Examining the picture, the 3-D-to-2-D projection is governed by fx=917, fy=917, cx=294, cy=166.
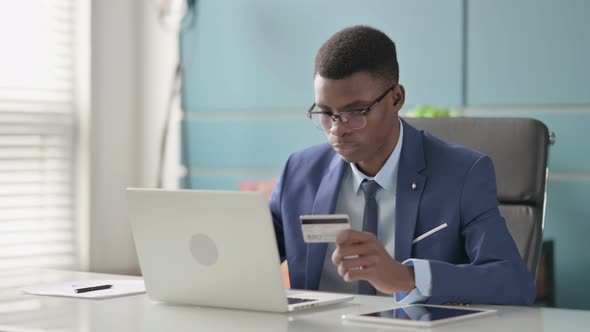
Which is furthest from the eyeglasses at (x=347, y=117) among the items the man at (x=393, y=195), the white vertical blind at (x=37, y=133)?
the white vertical blind at (x=37, y=133)

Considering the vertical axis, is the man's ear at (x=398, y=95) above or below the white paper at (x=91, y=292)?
above

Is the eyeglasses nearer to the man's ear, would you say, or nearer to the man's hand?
the man's ear

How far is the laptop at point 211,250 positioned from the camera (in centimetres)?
163

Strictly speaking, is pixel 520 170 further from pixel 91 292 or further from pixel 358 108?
pixel 91 292

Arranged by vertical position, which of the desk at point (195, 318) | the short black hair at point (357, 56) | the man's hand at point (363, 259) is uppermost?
the short black hair at point (357, 56)

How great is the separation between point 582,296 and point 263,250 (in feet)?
7.52

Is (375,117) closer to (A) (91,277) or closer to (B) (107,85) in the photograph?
(A) (91,277)

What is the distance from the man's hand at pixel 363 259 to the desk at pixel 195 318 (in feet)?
0.28

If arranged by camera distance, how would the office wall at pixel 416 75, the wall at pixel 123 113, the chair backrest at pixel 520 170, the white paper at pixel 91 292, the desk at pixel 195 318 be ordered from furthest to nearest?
the wall at pixel 123 113 < the office wall at pixel 416 75 < the chair backrest at pixel 520 170 < the white paper at pixel 91 292 < the desk at pixel 195 318

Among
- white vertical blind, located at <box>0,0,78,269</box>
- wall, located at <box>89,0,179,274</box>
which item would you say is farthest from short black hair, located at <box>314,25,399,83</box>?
wall, located at <box>89,0,179,274</box>

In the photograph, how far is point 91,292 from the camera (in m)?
1.96

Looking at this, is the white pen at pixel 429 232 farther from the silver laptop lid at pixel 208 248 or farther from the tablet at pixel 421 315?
the silver laptop lid at pixel 208 248

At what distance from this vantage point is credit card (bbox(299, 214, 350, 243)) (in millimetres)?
1592

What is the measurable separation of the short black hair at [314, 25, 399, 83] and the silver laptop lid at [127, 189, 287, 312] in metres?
0.50
